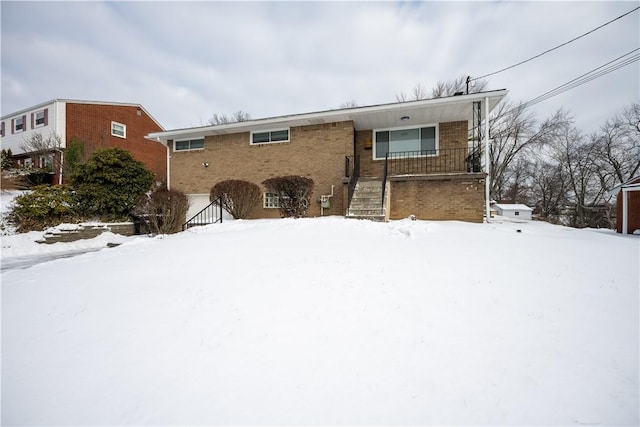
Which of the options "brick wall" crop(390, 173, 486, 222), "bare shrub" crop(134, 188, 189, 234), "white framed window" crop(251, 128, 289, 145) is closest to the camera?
"bare shrub" crop(134, 188, 189, 234)

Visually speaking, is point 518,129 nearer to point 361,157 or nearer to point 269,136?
point 361,157

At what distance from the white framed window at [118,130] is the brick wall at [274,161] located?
10354 mm

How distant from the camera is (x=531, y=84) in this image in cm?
1827

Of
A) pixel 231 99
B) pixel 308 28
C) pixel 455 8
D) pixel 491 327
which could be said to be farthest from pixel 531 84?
pixel 231 99

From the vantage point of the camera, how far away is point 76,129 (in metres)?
18.4

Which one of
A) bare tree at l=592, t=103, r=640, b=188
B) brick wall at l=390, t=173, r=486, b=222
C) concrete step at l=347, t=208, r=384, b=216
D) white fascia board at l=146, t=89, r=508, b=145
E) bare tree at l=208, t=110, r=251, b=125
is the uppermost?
bare tree at l=208, t=110, r=251, b=125

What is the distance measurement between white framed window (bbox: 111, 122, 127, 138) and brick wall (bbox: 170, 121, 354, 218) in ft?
34.0

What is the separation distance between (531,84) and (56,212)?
2738 centimetres

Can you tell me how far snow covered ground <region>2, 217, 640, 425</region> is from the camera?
1557mm

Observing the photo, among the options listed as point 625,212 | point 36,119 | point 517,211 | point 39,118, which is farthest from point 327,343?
point 517,211

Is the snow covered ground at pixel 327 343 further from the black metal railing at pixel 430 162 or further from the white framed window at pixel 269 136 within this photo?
the white framed window at pixel 269 136

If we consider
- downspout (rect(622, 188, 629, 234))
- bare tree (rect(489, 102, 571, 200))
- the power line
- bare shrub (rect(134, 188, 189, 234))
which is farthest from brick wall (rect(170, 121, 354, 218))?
bare tree (rect(489, 102, 571, 200))

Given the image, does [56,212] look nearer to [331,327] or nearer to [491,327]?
[331,327]

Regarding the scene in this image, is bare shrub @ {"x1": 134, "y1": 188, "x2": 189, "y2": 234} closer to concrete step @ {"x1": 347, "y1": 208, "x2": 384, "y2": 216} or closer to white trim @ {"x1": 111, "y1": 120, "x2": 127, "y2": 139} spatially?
concrete step @ {"x1": 347, "y1": 208, "x2": 384, "y2": 216}
